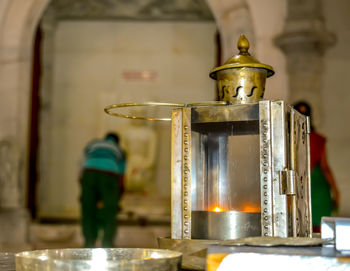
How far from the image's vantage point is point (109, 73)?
33.0 ft

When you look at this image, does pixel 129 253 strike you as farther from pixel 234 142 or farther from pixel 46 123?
pixel 46 123

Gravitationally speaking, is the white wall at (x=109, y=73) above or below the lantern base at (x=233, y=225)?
above

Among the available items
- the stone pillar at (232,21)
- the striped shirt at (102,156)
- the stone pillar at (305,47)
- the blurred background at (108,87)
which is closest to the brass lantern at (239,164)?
the stone pillar at (305,47)

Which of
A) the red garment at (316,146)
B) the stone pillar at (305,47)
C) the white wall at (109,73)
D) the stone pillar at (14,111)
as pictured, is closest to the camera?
the red garment at (316,146)

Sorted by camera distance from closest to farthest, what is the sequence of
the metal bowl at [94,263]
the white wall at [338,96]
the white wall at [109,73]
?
the metal bowl at [94,263] → the white wall at [338,96] → the white wall at [109,73]

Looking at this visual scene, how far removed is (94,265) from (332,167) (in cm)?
500

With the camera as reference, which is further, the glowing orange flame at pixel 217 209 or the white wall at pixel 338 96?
the white wall at pixel 338 96

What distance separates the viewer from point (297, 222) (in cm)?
106

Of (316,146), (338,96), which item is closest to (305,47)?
(338,96)

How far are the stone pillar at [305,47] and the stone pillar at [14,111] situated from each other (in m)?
2.82

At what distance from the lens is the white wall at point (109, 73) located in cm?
991

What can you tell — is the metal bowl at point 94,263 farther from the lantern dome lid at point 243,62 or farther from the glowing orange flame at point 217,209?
the lantern dome lid at point 243,62

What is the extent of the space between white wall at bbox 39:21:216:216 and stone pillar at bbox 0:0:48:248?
3.66 meters

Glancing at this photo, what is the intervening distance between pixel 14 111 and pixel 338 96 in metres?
3.49
